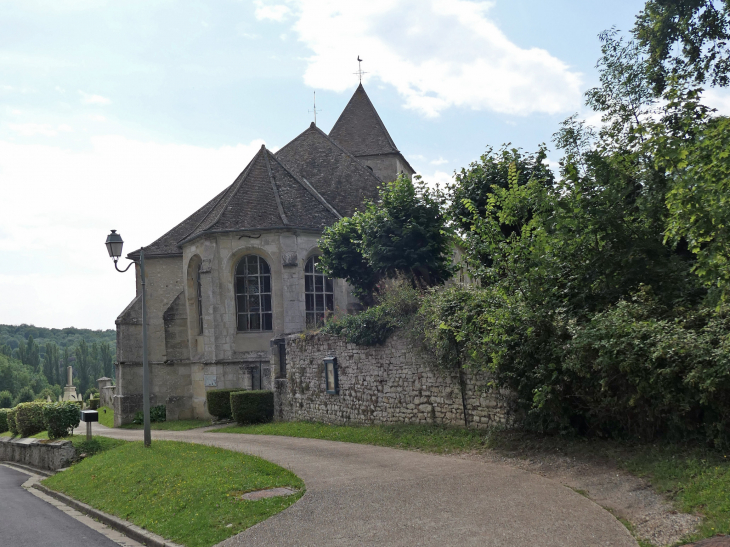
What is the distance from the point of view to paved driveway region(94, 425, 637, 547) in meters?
7.41

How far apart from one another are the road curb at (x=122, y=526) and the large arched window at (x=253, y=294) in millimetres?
13112

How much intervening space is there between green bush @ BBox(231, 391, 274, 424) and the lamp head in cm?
805

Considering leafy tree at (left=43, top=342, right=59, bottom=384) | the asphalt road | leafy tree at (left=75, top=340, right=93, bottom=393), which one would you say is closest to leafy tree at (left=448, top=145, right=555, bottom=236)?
the asphalt road

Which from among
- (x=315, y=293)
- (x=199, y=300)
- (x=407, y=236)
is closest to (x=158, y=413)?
(x=199, y=300)

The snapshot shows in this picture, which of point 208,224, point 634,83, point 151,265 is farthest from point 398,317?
point 151,265

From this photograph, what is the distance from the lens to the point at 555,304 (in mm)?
12227

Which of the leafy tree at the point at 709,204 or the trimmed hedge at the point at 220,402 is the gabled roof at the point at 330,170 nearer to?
the trimmed hedge at the point at 220,402

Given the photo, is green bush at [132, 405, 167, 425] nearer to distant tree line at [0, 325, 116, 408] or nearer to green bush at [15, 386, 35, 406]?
green bush at [15, 386, 35, 406]

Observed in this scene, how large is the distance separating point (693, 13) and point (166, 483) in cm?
1556

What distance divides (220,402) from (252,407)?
2.97 meters

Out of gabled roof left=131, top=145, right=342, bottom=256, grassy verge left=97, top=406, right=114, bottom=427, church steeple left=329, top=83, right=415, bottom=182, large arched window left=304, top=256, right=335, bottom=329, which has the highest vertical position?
church steeple left=329, top=83, right=415, bottom=182

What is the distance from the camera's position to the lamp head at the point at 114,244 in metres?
15.7

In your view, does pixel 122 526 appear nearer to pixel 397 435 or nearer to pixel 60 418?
pixel 397 435

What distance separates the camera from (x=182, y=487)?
11.1m
